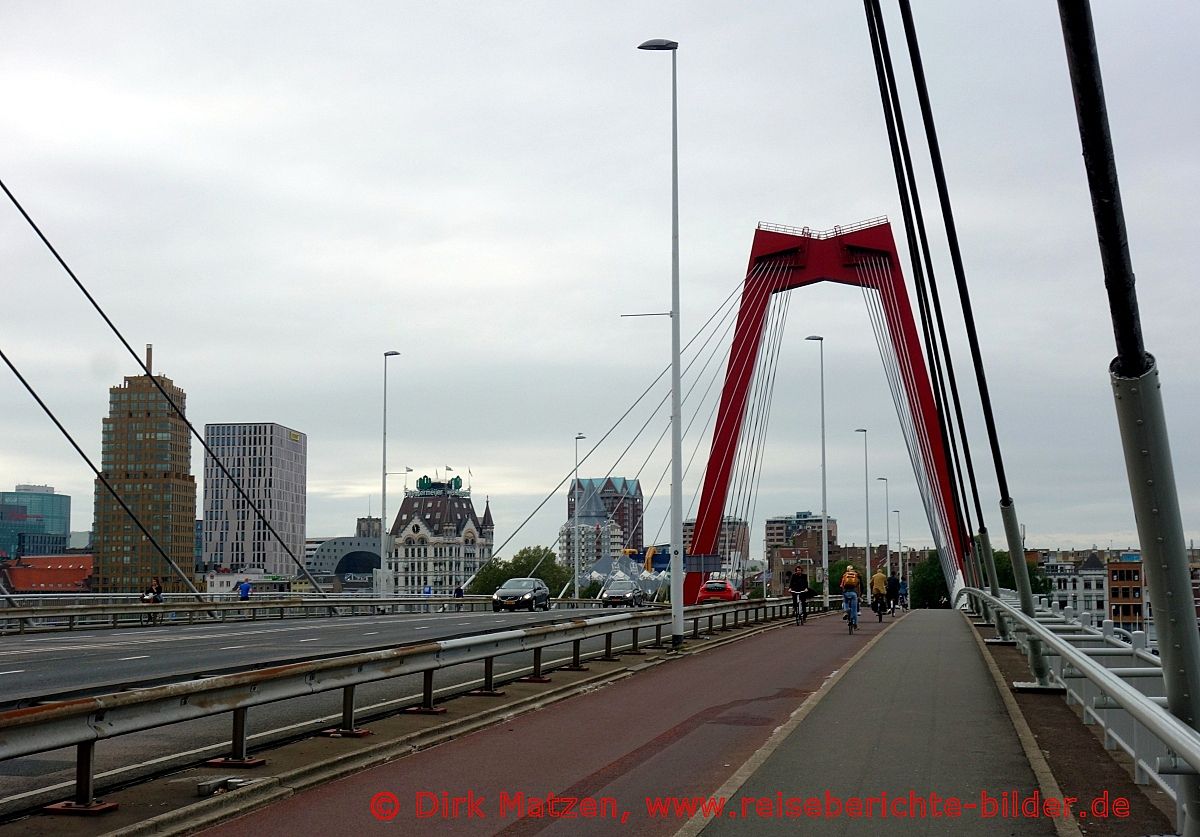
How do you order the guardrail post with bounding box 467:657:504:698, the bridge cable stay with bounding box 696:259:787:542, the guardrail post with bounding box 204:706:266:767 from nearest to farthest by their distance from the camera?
the guardrail post with bounding box 204:706:266:767
the guardrail post with bounding box 467:657:504:698
the bridge cable stay with bounding box 696:259:787:542

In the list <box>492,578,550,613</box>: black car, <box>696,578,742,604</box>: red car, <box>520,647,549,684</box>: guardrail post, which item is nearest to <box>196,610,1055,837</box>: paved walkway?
<box>520,647,549,684</box>: guardrail post

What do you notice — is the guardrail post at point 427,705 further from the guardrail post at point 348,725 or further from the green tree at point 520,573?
the green tree at point 520,573

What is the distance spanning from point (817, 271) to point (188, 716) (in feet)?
115

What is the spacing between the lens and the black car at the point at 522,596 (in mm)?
48031

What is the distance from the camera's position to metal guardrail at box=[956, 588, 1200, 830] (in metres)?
5.23

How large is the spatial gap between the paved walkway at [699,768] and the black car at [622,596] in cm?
4316

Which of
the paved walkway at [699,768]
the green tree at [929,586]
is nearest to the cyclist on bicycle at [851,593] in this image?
the paved walkway at [699,768]

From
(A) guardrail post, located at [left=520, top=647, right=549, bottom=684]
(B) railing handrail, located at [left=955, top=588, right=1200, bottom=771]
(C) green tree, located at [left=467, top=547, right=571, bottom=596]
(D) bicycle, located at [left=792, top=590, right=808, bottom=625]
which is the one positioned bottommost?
(A) guardrail post, located at [left=520, top=647, right=549, bottom=684]

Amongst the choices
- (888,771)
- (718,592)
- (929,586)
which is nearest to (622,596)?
(718,592)

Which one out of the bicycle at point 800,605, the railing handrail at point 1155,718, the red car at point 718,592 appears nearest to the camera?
the railing handrail at point 1155,718

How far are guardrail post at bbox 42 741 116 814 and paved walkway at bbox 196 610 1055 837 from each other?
0.84 meters

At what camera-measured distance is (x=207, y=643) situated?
2362 centimetres

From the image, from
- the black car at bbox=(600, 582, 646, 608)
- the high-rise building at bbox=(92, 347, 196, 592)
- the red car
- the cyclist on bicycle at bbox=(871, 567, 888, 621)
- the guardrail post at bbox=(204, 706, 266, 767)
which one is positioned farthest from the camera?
the high-rise building at bbox=(92, 347, 196, 592)

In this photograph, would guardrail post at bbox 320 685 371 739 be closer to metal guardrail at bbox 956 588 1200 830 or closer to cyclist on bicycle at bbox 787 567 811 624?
metal guardrail at bbox 956 588 1200 830
